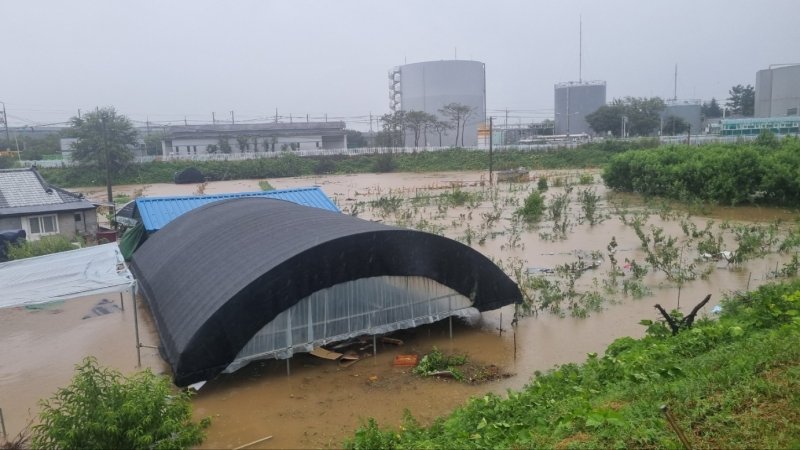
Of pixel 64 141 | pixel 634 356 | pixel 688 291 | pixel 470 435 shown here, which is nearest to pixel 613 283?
pixel 688 291

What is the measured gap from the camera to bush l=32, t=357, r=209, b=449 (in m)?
5.23

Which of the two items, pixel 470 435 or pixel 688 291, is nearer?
pixel 470 435

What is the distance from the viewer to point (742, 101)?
86625 mm

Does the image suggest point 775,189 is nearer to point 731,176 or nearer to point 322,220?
point 731,176

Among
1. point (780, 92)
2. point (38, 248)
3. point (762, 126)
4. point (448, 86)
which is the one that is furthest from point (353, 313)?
point (780, 92)

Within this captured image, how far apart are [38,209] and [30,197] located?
1.13 metres

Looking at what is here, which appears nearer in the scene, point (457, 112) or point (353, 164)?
point (353, 164)

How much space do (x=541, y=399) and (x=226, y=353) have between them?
4023 mm

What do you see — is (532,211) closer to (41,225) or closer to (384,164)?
(41,225)

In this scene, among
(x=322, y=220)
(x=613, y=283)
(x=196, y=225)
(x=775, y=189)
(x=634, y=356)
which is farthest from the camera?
(x=775, y=189)

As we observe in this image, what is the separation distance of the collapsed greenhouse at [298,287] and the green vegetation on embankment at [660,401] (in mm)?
2433

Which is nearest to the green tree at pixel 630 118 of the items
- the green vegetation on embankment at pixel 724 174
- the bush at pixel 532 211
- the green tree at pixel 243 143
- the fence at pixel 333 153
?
the fence at pixel 333 153

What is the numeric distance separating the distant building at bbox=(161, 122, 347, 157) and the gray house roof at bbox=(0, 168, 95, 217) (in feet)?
131

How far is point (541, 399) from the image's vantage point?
6359 mm
